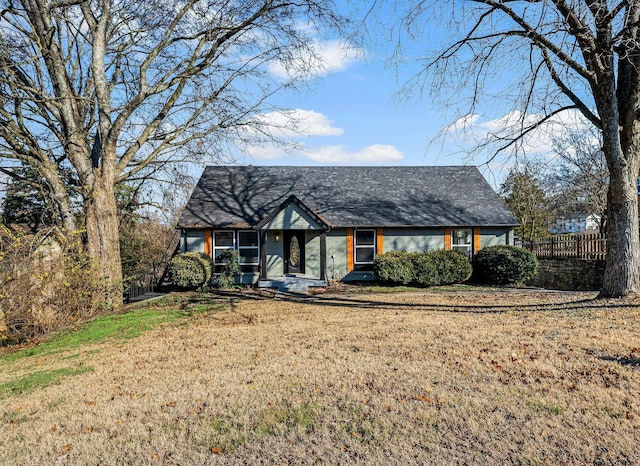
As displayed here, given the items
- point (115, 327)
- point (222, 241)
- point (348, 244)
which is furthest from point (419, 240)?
point (115, 327)

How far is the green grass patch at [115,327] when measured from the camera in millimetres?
8844

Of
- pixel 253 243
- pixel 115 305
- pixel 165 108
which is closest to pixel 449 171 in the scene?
pixel 253 243

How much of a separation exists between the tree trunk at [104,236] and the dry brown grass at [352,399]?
551 cm

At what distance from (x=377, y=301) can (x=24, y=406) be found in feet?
33.2

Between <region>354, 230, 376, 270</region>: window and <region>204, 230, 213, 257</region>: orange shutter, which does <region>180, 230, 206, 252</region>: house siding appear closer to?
<region>204, 230, 213, 257</region>: orange shutter

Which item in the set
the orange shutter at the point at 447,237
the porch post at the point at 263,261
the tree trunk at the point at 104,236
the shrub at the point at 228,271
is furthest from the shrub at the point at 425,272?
the tree trunk at the point at 104,236

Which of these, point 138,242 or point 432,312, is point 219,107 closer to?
point 138,242

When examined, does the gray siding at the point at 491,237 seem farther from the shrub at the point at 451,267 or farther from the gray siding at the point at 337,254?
the gray siding at the point at 337,254

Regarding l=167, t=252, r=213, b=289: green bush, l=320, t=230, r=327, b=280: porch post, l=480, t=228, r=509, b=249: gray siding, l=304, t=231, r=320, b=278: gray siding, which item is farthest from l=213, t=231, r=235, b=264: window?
l=480, t=228, r=509, b=249: gray siding

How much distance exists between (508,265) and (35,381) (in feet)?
54.9

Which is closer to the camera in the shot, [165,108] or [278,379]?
[278,379]

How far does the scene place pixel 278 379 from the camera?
220 inches

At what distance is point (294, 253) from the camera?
65.7 ft

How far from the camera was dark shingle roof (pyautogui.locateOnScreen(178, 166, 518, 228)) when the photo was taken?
19766mm
